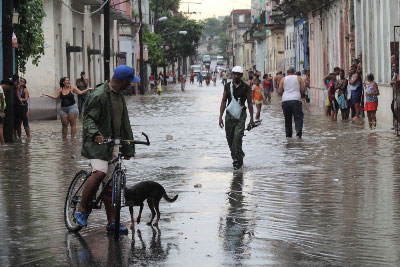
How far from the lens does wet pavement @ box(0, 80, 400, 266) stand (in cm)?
765

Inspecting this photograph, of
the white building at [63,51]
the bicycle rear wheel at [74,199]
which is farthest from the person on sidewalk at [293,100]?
the white building at [63,51]

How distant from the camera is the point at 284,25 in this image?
66.2 meters

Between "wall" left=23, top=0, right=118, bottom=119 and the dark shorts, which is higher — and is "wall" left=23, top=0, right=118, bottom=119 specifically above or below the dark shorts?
above

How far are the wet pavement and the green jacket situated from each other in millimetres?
759

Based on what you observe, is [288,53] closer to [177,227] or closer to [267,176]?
[267,176]

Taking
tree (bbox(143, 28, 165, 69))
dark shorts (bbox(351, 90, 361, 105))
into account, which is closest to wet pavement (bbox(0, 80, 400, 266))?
dark shorts (bbox(351, 90, 361, 105))

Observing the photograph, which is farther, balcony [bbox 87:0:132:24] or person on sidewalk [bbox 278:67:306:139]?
balcony [bbox 87:0:132:24]

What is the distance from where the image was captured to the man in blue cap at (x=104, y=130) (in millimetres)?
8633

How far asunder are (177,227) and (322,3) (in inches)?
1303

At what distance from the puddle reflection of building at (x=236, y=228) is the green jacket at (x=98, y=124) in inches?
46.3

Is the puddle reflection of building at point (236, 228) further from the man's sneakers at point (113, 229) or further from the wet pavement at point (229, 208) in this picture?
the man's sneakers at point (113, 229)

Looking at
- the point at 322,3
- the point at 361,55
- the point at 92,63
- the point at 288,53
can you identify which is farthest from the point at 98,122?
the point at 288,53

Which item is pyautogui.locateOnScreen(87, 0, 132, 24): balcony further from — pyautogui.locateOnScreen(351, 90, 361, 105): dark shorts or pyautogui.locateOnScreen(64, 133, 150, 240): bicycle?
pyautogui.locateOnScreen(64, 133, 150, 240): bicycle

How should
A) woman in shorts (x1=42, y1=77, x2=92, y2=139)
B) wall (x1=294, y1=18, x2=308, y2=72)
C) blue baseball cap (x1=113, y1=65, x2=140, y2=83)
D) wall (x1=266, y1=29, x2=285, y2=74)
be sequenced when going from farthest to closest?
wall (x1=266, y1=29, x2=285, y2=74) < wall (x1=294, y1=18, x2=308, y2=72) < woman in shorts (x1=42, y1=77, x2=92, y2=139) < blue baseball cap (x1=113, y1=65, x2=140, y2=83)
